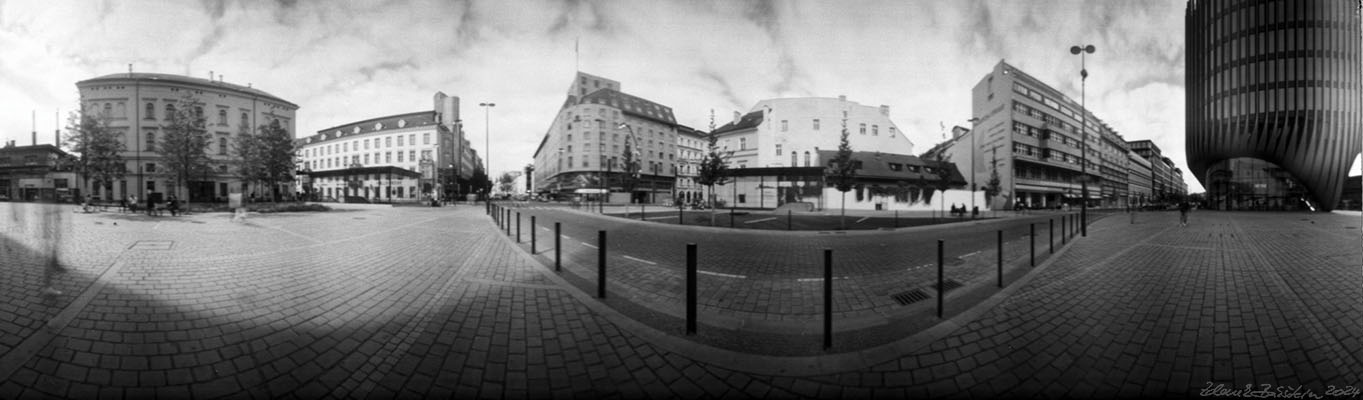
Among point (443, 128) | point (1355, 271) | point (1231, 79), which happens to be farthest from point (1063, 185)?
point (443, 128)

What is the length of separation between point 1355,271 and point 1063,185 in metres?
67.6

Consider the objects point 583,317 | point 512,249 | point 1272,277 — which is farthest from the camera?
point 512,249

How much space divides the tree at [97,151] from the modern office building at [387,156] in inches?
948

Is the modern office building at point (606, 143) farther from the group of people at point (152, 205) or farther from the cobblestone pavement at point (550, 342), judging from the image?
the cobblestone pavement at point (550, 342)

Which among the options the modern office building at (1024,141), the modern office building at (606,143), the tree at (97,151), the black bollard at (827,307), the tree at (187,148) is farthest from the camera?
the modern office building at (606,143)

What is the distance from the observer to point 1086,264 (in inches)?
290

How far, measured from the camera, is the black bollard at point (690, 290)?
3361 millimetres

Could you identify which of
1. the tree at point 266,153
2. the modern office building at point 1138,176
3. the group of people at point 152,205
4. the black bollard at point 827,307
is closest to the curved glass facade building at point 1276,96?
the modern office building at point 1138,176

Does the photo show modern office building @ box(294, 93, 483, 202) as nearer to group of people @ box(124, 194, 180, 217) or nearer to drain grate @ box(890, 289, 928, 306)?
Answer: group of people @ box(124, 194, 180, 217)

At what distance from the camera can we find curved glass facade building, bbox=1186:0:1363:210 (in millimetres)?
35781

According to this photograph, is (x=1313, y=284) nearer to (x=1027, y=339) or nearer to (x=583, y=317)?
(x=1027, y=339)

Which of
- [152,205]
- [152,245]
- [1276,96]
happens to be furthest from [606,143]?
[1276,96]
